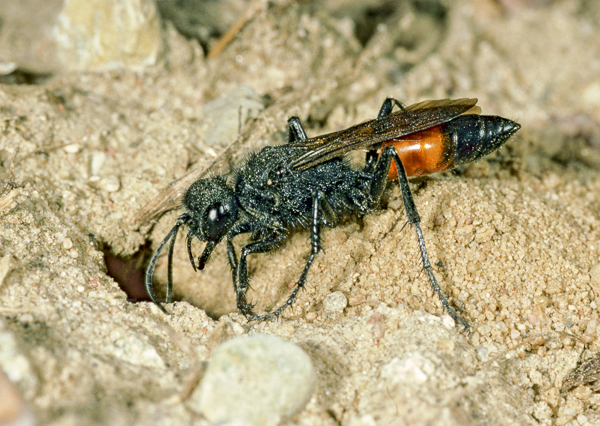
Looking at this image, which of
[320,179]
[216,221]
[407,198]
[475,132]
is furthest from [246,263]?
[475,132]

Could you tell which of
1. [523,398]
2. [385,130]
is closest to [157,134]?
[385,130]

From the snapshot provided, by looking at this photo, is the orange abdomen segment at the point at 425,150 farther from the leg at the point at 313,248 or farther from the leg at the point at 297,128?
the leg at the point at 297,128

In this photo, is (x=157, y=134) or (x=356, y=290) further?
(x=157, y=134)

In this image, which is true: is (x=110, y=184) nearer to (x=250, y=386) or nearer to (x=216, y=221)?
(x=216, y=221)

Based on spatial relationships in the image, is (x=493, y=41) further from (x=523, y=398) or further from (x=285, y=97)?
(x=523, y=398)

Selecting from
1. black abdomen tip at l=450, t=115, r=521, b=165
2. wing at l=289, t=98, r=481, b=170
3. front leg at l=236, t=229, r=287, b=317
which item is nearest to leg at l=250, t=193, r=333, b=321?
front leg at l=236, t=229, r=287, b=317

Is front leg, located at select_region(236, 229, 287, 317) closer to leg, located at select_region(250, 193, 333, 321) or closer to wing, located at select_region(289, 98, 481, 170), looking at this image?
leg, located at select_region(250, 193, 333, 321)
